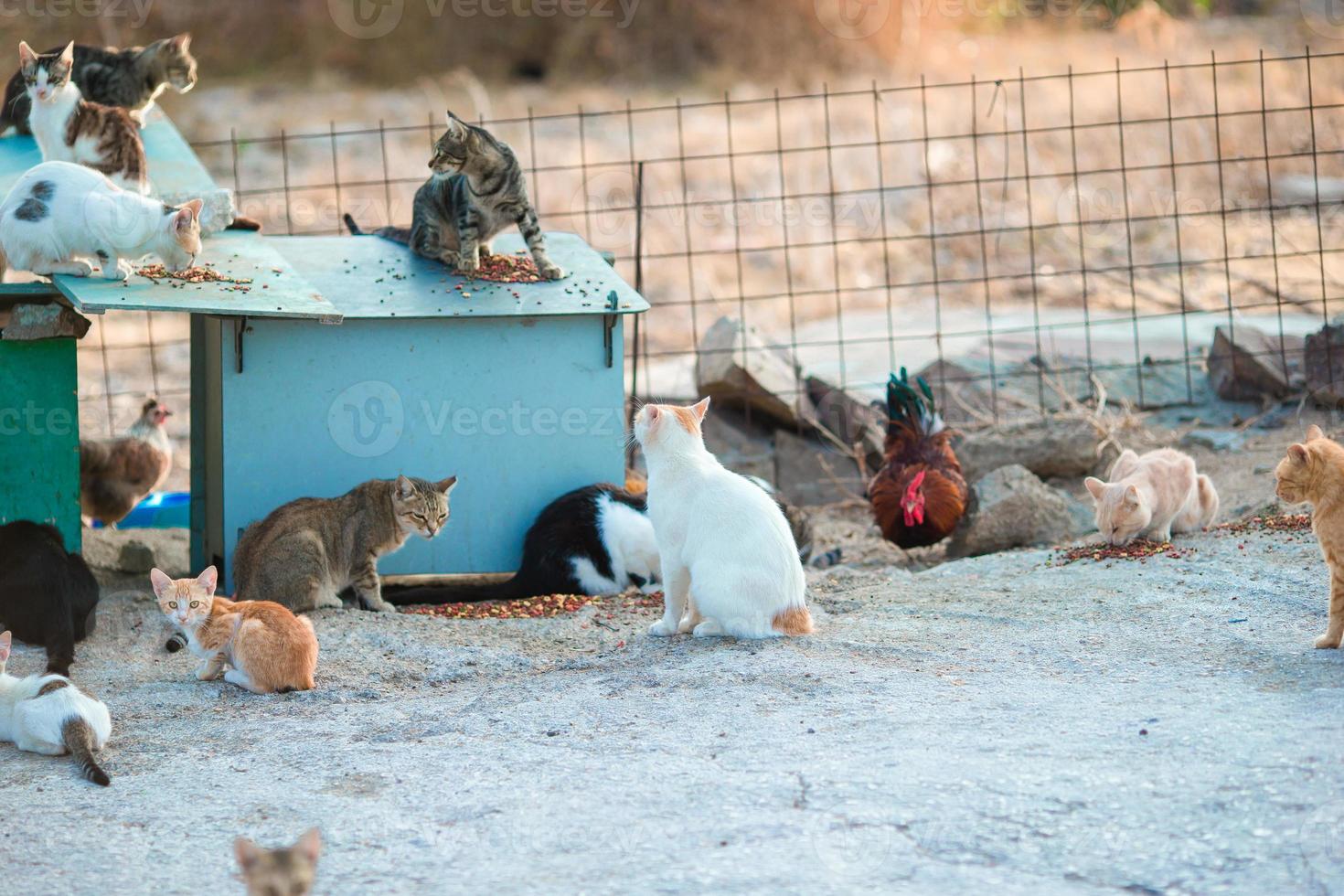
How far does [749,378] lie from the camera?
31.7 ft

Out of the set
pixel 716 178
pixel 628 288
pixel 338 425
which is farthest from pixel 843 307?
pixel 338 425

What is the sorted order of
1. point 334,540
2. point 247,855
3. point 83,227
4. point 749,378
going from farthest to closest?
point 749,378 → point 334,540 → point 83,227 → point 247,855

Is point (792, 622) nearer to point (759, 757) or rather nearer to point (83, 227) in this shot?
point (759, 757)

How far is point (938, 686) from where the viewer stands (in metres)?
5.16

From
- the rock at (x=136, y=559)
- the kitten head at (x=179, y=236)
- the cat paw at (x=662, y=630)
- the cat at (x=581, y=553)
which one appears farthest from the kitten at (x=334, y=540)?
the cat paw at (x=662, y=630)

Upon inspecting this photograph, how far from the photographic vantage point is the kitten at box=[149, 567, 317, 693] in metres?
5.46

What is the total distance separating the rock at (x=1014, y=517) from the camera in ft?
26.6

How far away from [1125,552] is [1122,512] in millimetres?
203

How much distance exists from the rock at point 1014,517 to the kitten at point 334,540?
3065 mm

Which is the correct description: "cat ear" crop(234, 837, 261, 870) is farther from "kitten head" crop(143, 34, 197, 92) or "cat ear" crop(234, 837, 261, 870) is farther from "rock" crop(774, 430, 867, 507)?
"rock" crop(774, 430, 867, 507)

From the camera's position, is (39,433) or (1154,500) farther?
(1154,500)

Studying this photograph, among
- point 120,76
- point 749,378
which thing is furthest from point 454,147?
point 749,378

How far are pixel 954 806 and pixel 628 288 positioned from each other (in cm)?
405

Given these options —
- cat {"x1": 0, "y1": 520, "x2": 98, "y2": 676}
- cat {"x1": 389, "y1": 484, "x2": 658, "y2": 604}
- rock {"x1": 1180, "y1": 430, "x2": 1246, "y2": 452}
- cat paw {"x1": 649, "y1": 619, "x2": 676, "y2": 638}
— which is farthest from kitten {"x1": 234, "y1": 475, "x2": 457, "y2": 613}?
rock {"x1": 1180, "y1": 430, "x2": 1246, "y2": 452}
